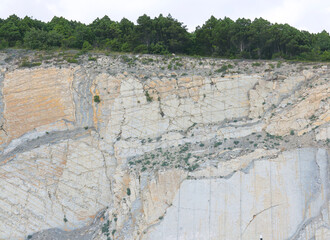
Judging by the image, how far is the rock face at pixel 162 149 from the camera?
709 inches

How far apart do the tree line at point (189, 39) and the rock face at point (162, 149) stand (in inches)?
63.5

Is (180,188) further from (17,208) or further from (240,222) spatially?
(17,208)

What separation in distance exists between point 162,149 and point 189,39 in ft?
27.4

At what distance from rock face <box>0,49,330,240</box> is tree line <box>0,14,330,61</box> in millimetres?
1613

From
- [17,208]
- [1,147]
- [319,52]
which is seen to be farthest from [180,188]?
[319,52]

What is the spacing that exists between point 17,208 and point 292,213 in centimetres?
1234

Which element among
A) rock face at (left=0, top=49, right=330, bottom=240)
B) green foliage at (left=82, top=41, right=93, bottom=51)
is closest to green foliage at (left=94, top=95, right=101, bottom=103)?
rock face at (left=0, top=49, right=330, bottom=240)

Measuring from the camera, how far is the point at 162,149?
20797 mm

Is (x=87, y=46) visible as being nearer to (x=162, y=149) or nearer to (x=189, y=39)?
(x=189, y=39)

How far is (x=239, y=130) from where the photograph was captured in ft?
67.2

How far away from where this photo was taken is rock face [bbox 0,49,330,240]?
18.0 m

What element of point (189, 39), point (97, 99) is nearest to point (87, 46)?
point (97, 99)

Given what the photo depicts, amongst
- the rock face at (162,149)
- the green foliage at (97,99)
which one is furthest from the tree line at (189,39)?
the green foliage at (97,99)

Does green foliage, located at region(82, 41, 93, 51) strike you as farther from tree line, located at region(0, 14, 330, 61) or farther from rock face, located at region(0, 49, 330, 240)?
rock face, located at region(0, 49, 330, 240)
